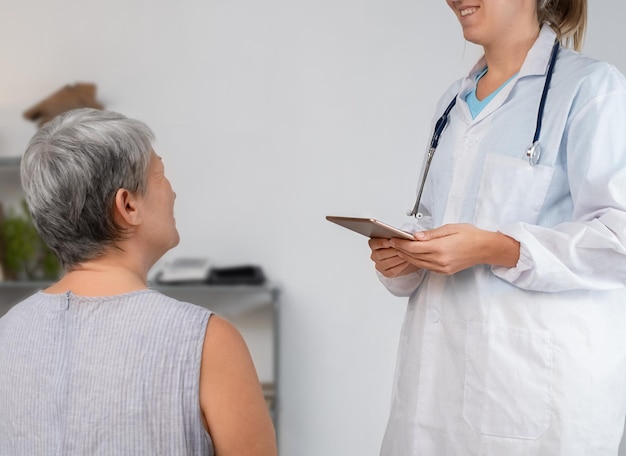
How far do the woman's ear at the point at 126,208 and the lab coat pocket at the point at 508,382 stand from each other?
2.20ft

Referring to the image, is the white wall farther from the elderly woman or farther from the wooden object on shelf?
the elderly woman

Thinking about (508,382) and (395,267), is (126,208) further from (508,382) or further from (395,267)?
(508,382)

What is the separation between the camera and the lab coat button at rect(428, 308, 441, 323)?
163 cm

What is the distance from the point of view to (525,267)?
4.80 feet

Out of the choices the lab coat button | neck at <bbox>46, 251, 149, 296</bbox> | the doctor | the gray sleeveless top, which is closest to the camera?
the gray sleeveless top

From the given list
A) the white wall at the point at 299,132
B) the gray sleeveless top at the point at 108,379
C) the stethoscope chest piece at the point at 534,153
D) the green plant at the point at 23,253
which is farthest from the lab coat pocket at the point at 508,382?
the green plant at the point at 23,253

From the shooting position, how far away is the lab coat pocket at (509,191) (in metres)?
1.53

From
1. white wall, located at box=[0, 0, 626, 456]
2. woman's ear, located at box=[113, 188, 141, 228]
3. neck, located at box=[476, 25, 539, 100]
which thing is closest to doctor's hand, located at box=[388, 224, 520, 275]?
neck, located at box=[476, 25, 539, 100]

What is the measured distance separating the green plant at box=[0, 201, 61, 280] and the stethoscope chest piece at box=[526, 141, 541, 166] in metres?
2.65

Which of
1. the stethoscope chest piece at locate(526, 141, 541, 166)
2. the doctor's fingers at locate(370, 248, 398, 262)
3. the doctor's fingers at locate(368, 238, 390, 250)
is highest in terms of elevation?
the stethoscope chest piece at locate(526, 141, 541, 166)

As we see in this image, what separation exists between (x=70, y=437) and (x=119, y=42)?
8.96 feet

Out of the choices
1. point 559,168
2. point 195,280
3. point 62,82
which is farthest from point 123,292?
point 62,82

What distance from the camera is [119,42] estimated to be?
12.1 ft

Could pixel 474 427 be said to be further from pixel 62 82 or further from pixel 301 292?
pixel 62 82
